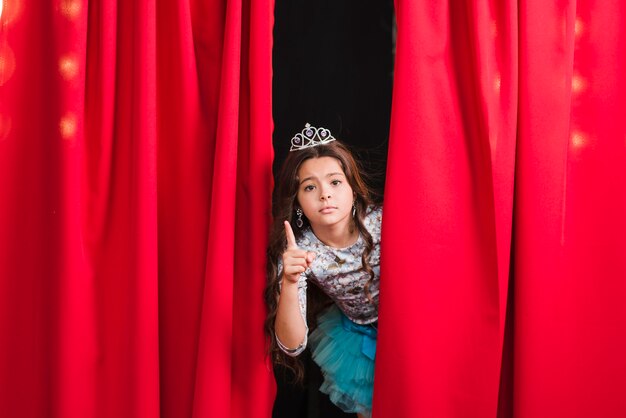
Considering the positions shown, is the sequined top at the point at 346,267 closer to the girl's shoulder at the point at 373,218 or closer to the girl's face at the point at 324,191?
the girl's shoulder at the point at 373,218

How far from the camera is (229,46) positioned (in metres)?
1.67

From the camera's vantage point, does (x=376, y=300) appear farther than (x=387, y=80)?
No

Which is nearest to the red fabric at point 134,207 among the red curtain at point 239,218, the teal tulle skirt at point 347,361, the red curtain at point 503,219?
the red curtain at point 239,218

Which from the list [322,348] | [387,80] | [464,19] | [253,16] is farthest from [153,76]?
[387,80]

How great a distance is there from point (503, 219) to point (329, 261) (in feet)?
1.66

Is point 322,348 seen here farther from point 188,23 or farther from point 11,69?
point 11,69

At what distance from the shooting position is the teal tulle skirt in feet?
6.23

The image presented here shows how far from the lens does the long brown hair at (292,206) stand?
1.71 meters

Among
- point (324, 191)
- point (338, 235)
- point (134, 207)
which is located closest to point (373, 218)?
point (338, 235)

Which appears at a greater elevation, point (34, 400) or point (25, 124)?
point (25, 124)

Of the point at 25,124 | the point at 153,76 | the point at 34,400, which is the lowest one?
the point at 34,400

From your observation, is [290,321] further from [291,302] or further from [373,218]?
[373,218]

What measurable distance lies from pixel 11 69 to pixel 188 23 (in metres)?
0.49

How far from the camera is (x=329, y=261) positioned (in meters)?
1.83
